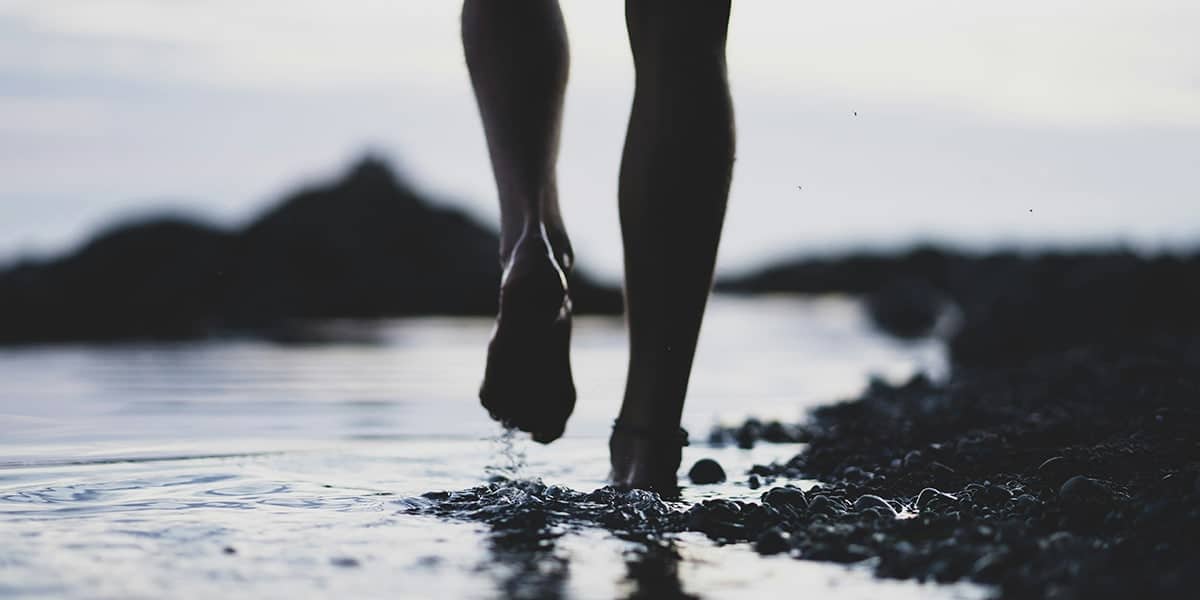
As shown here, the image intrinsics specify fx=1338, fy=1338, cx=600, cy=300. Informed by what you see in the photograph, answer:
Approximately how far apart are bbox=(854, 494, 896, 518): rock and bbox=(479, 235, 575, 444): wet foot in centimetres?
57

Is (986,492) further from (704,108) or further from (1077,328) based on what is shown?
(1077,328)

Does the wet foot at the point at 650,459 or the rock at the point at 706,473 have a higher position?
the wet foot at the point at 650,459

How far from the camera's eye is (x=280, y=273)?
15.5 metres

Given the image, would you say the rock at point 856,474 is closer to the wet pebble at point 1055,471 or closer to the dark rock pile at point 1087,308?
the wet pebble at point 1055,471

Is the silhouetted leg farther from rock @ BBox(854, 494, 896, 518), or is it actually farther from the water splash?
rock @ BBox(854, 494, 896, 518)

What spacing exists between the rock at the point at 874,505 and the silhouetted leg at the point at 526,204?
0.57 meters

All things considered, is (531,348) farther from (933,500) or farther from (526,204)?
(933,500)

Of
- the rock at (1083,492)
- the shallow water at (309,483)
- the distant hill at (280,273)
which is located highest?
the distant hill at (280,273)

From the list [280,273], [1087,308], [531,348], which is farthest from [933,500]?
[280,273]

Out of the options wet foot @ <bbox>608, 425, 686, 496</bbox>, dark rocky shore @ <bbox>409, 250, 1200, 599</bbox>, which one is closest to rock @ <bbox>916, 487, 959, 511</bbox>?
dark rocky shore @ <bbox>409, 250, 1200, 599</bbox>

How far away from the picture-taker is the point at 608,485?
231cm

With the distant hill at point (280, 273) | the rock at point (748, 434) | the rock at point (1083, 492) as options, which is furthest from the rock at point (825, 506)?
the distant hill at point (280, 273)

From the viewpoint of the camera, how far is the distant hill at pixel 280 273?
10898mm

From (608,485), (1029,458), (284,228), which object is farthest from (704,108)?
(284,228)
